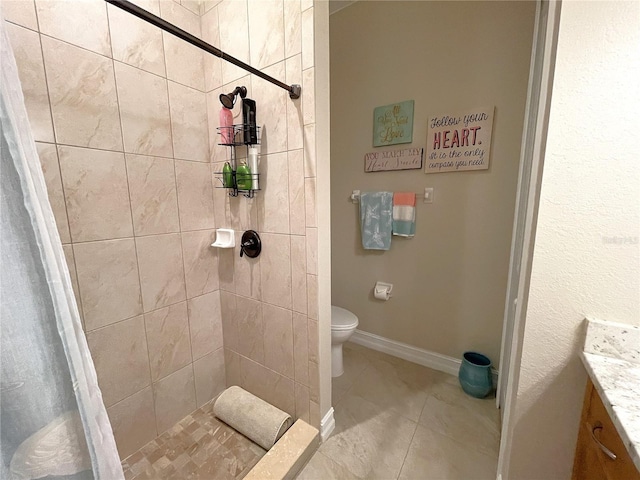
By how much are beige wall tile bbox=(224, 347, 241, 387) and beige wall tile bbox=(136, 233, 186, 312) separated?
0.50 meters

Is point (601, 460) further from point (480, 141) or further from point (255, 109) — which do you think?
point (255, 109)

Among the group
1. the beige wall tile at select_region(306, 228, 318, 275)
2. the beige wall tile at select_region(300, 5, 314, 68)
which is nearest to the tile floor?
the beige wall tile at select_region(306, 228, 318, 275)

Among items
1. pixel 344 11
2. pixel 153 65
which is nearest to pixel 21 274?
pixel 153 65

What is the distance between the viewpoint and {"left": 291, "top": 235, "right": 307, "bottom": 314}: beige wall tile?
1228 mm

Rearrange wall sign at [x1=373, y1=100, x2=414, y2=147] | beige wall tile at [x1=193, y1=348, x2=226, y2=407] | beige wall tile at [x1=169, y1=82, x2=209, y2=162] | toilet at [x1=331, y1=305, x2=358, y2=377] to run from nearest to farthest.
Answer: beige wall tile at [x1=169, y1=82, x2=209, y2=162] < beige wall tile at [x1=193, y1=348, x2=226, y2=407] < toilet at [x1=331, y1=305, x2=358, y2=377] < wall sign at [x1=373, y1=100, x2=414, y2=147]

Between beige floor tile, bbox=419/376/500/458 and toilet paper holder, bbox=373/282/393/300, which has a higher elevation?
toilet paper holder, bbox=373/282/393/300

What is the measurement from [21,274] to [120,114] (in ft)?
3.14

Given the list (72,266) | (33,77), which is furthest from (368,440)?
(33,77)

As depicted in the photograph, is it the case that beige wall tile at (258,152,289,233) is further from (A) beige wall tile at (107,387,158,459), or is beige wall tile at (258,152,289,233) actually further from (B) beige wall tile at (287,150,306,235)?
(A) beige wall tile at (107,387,158,459)

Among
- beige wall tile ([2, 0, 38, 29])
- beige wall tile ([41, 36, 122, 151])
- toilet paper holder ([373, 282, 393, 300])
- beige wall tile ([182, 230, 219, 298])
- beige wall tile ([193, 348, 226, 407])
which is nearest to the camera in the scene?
beige wall tile ([2, 0, 38, 29])

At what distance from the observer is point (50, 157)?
0.98 meters

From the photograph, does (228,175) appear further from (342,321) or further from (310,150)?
(342,321)

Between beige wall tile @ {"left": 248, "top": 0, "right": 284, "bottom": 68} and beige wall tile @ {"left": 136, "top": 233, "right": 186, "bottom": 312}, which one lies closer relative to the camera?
beige wall tile @ {"left": 248, "top": 0, "right": 284, "bottom": 68}

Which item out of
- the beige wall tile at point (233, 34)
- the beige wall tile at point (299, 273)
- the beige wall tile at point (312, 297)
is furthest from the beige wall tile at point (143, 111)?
the beige wall tile at point (312, 297)
